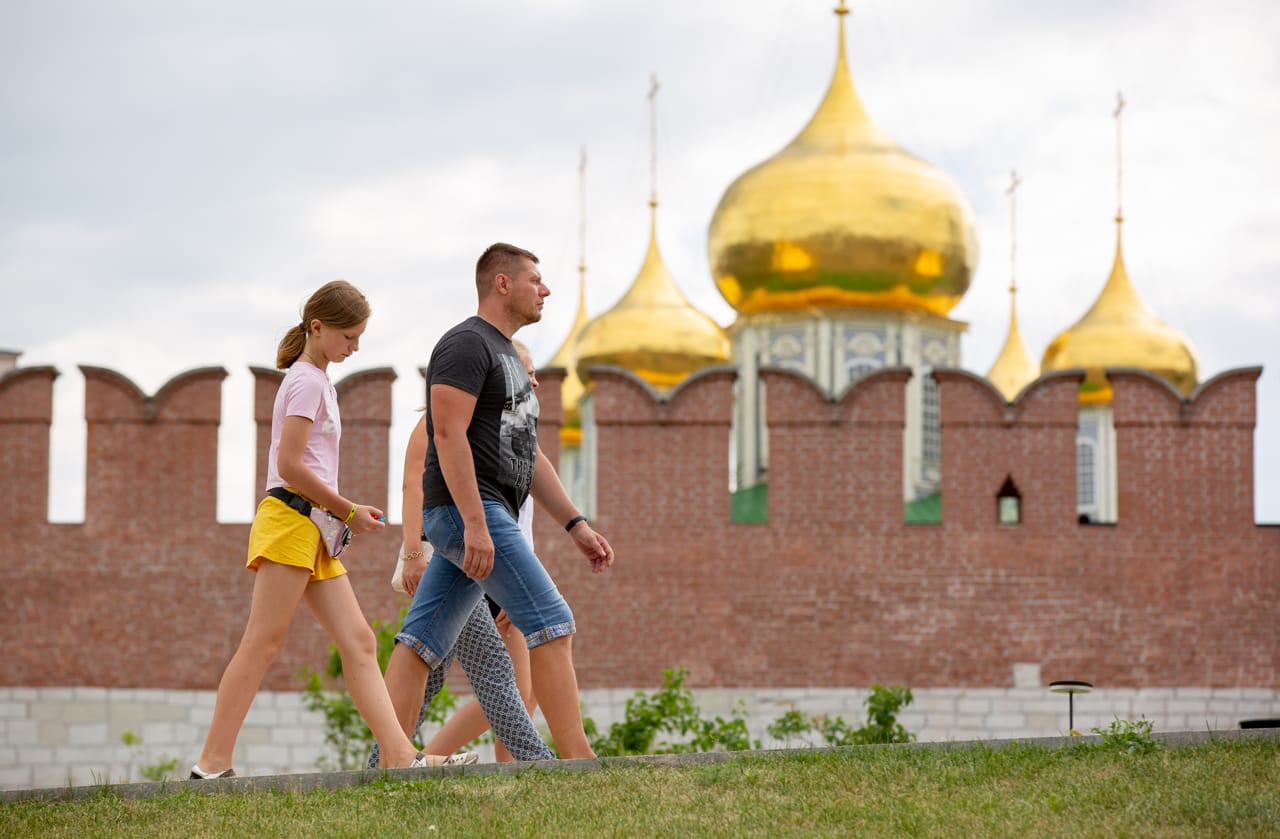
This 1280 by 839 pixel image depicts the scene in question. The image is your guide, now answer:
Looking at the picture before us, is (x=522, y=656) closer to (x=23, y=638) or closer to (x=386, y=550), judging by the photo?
(x=386, y=550)

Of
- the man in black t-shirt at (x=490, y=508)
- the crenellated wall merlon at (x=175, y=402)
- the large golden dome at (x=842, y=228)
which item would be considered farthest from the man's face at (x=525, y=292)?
the large golden dome at (x=842, y=228)

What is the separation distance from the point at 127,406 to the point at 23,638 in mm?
2510

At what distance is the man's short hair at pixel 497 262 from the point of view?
6.35 metres

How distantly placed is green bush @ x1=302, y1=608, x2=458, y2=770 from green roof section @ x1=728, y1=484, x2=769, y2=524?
6.64m

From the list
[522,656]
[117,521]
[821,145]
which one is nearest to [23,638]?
[117,521]

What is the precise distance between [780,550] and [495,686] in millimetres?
11621

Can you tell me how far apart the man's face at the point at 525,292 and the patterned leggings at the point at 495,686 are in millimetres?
1151

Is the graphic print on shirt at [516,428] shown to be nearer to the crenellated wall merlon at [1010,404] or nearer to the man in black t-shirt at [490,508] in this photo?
the man in black t-shirt at [490,508]

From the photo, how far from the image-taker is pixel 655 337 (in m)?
31.9

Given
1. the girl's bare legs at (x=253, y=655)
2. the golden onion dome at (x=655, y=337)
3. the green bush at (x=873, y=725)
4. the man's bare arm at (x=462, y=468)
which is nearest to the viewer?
the man's bare arm at (x=462, y=468)

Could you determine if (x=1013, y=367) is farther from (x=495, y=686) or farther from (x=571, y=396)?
(x=495, y=686)

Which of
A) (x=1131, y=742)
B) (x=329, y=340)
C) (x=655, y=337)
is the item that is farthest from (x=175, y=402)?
(x=655, y=337)

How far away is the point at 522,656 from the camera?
7.32 m

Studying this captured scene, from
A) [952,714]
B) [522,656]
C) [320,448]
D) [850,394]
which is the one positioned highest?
[850,394]
